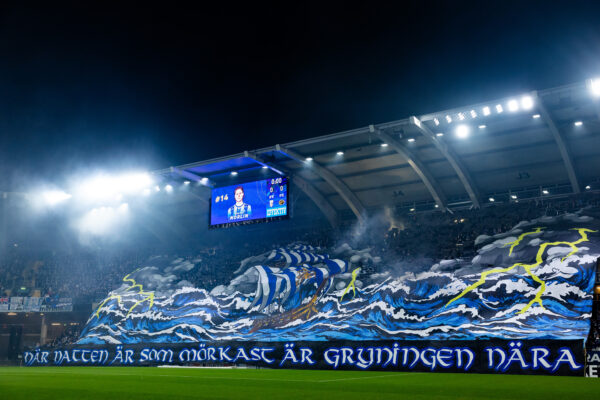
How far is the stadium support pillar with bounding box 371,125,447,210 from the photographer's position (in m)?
30.8

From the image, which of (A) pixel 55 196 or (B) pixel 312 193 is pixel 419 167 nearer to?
(B) pixel 312 193

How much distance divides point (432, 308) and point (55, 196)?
32.7m

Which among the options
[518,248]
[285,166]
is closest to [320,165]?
[285,166]

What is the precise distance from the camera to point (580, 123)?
94.3 feet

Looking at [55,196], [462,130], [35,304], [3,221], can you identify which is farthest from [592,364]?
[3,221]

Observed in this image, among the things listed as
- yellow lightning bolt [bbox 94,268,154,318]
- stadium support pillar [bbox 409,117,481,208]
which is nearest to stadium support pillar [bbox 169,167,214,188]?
yellow lightning bolt [bbox 94,268,154,318]

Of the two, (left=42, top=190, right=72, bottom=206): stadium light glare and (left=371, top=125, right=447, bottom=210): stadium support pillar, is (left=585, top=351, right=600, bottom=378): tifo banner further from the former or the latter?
(left=42, top=190, right=72, bottom=206): stadium light glare

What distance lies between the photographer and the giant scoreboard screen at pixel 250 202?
113 feet

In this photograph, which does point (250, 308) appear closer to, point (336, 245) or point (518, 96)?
point (336, 245)

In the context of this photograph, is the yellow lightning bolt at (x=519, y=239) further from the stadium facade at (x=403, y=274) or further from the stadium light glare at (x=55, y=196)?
the stadium light glare at (x=55, y=196)

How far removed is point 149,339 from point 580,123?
28.7 m

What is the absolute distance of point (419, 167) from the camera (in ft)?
109

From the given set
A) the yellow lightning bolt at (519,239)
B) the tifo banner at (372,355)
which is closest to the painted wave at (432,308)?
the yellow lightning bolt at (519,239)

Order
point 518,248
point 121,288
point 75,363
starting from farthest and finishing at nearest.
Answer: 1. point 121,288
2. point 75,363
3. point 518,248
